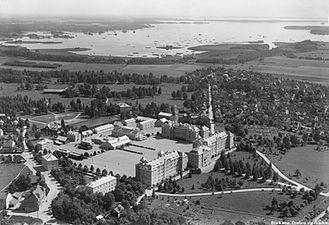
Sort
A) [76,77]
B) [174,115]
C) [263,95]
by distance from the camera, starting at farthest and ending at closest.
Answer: [76,77] → [263,95] → [174,115]

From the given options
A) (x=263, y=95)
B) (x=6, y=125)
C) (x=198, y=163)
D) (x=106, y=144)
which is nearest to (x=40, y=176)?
(x=106, y=144)

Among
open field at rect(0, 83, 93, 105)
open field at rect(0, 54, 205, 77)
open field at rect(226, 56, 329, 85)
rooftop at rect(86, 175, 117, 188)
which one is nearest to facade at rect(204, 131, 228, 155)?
rooftop at rect(86, 175, 117, 188)

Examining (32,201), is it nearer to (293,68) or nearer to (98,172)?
(98,172)

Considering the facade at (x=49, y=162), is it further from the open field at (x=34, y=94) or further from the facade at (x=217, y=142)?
the open field at (x=34, y=94)

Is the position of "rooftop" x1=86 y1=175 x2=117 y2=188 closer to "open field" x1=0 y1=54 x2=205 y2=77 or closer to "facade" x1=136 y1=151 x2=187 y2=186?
"facade" x1=136 y1=151 x2=187 y2=186

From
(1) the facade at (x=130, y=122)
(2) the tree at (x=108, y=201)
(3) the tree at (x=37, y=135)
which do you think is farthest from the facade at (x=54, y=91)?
(2) the tree at (x=108, y=201)

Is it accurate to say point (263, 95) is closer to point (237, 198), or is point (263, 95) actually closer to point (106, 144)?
point (106, 144)

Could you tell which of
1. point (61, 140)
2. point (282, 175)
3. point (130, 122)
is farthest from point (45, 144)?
point (282, 175)
